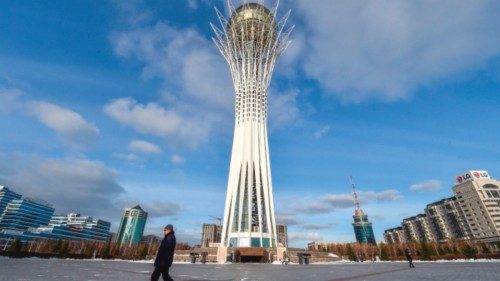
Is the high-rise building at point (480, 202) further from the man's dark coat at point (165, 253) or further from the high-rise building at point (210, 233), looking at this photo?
the man's dark coat at point (165, 253)

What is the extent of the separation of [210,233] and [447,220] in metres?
110

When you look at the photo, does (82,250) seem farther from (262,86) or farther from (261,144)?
(262,86)

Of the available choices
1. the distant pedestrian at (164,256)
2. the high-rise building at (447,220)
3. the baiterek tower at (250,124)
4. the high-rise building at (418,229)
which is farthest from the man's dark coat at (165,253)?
the high-rise building at (418,229)

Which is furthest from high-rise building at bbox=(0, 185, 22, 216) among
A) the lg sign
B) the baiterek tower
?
the lg sign

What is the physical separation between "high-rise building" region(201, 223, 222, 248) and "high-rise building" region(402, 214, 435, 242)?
3761 inches

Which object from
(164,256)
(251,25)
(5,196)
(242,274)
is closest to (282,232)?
(251,25)

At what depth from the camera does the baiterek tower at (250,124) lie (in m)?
64.8

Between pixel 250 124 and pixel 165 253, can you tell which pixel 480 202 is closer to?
pixel 250 124

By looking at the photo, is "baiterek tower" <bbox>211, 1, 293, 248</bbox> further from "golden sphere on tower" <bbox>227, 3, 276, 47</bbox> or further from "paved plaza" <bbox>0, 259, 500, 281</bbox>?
"paved plaza" <bbox>0, 259, 500, 281</bbox>

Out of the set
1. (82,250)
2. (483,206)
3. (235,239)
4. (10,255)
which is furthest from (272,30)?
(483,206)

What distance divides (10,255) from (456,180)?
519ft

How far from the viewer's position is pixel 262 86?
73.0 meters

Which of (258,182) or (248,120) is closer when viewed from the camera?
(258,182)

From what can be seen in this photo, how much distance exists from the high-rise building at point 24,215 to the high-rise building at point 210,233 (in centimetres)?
10397
